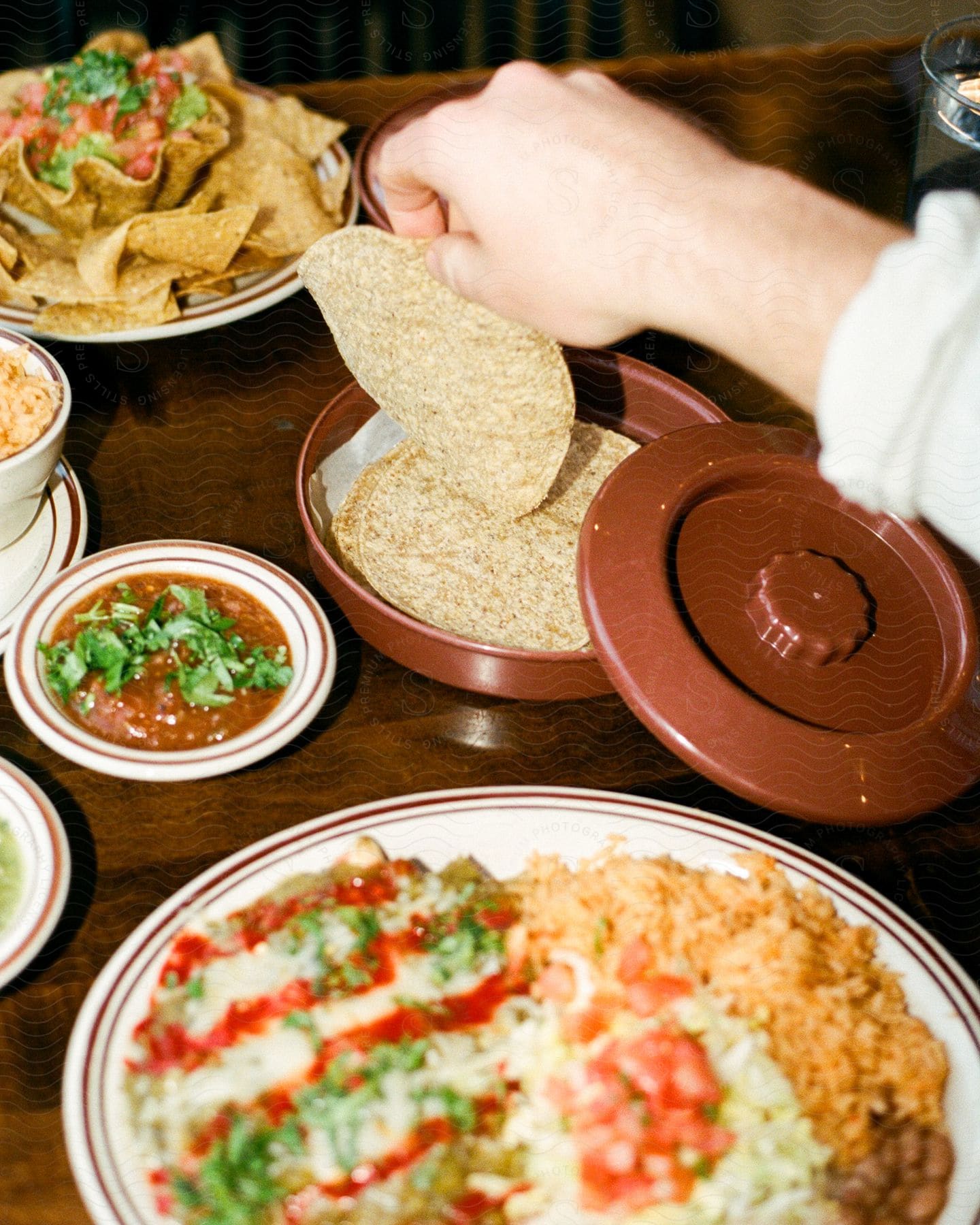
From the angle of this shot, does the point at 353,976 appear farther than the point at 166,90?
No

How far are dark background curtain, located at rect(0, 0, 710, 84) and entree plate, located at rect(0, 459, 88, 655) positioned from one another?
7.16 feet

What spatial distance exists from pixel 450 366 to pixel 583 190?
1.15ft

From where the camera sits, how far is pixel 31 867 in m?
1.17

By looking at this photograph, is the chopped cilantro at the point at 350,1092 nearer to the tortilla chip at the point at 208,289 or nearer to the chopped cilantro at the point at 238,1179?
the chopped cilantro at the point at 238,1179

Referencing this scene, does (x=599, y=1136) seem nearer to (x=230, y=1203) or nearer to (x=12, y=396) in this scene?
(x=230, y=1203)

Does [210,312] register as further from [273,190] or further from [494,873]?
[494,873]

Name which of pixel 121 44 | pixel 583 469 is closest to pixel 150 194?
pixel 121 44

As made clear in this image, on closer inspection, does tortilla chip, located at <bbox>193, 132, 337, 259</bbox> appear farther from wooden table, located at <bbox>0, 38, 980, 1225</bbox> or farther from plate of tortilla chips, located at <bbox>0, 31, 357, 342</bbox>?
wooden table, located at <bbox>0, 38, 980, 1225</bbox>

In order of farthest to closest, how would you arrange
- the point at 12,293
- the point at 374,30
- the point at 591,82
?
the point at 374,30 < the point at 12,293 < the point at 591,82

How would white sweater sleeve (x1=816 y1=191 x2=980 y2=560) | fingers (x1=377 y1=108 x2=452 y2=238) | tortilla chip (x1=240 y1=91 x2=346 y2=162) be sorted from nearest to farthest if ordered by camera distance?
white sweater sleeve (x1=816 y1=191 x2=980 y2=560) < fingers (x1=377 y1=108 x2=452 y2=238) < tortilla chip (x1=240 y1=91 x2=346 y2=162)

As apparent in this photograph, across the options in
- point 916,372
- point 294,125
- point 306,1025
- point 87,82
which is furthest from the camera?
point 294,125

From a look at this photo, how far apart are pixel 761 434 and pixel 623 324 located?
0.32 metres

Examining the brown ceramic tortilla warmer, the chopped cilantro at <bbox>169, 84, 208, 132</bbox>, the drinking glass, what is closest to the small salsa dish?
the brown ceramic tortilla warmer

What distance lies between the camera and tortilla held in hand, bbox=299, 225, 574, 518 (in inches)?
55.2
